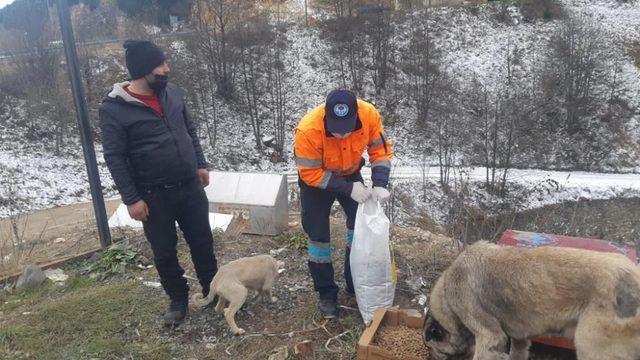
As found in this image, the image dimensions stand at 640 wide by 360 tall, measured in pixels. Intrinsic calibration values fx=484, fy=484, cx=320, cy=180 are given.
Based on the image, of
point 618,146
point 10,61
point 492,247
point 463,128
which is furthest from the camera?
point 463,128

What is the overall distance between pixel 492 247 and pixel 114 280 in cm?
384

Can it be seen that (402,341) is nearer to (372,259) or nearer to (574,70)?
(372,259)

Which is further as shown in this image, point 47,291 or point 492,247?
point 47,291

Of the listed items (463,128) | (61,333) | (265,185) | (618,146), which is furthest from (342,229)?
(618,146)

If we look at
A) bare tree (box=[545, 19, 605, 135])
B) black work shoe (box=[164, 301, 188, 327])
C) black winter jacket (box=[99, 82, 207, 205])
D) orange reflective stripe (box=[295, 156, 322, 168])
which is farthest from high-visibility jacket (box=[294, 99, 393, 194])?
bare tree (box=[545, 19, 605, 135])

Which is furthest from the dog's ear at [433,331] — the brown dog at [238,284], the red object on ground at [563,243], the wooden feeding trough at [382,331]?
the brown dog at [238,284]

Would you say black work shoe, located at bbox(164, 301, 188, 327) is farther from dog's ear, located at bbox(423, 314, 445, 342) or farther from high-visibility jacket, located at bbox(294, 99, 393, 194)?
dog's ear, located at bbox(423, 314, 445, 342)

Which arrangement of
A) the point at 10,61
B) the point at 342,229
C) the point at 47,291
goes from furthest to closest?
the point at 10,61, the point at 342,229, the point at 47,291

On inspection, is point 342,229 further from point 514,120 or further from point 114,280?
point 514,120

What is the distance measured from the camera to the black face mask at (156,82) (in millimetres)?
3428

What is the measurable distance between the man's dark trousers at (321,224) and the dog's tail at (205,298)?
801 mm

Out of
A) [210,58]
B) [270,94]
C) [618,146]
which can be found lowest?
[618,146]

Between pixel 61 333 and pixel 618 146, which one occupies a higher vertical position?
pixel 61 333

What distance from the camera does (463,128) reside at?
23.0 meters
